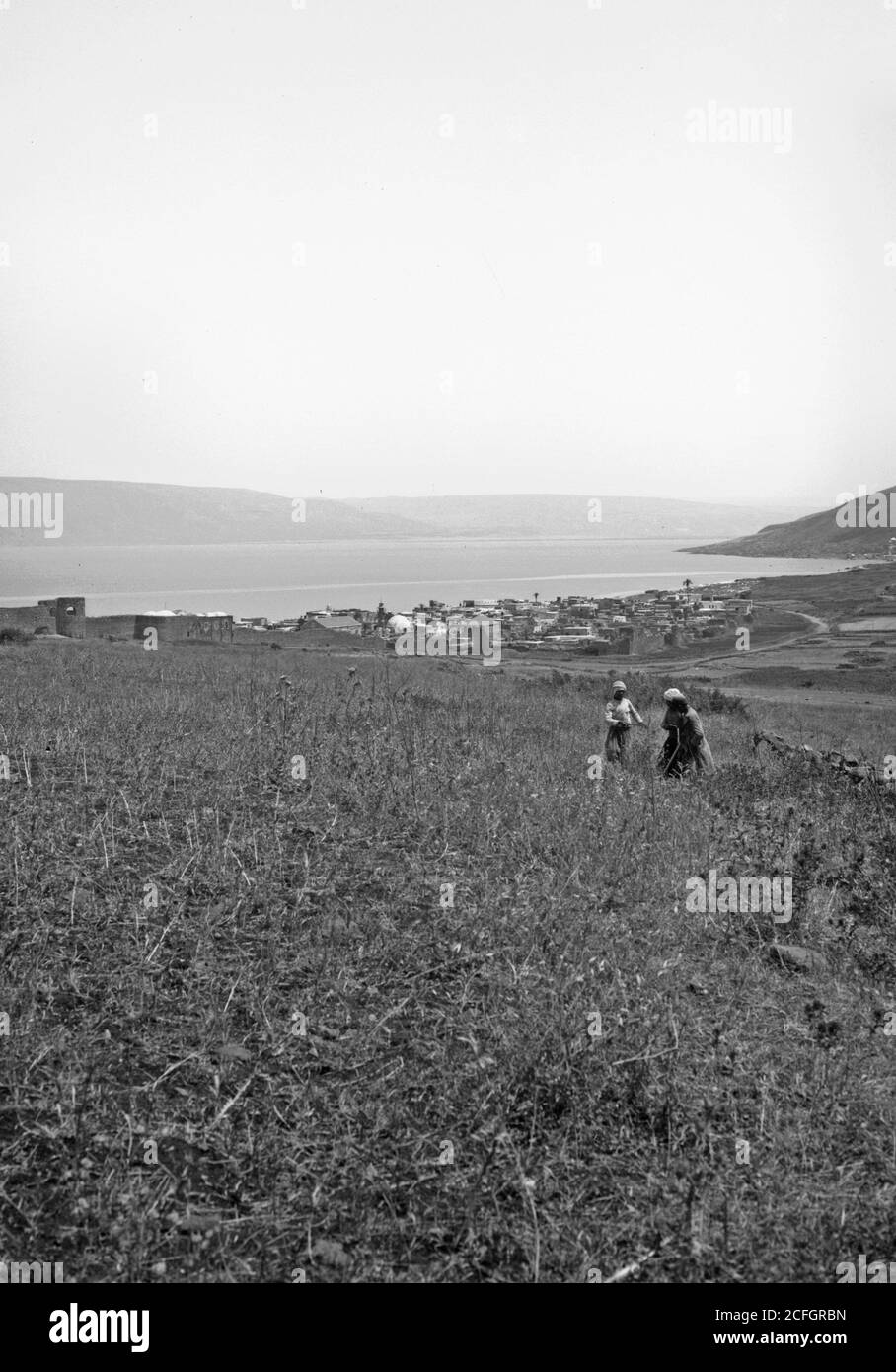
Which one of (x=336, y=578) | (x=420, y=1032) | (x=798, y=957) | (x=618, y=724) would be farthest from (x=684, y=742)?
(x=336, y=578)

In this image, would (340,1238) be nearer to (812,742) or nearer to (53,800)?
(53,800)

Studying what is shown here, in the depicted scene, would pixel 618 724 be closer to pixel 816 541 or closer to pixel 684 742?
pixel 684 742

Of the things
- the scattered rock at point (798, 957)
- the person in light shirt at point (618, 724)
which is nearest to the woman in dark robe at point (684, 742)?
the person in light shirt at point (618, 724)

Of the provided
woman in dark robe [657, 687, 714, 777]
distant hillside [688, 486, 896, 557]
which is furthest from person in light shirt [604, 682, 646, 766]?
distant hillside [688, 486, 896, 557]

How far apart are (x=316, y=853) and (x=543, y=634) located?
4002 cm

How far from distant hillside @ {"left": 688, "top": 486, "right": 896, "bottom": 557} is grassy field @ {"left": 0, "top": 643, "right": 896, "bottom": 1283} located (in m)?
98.4

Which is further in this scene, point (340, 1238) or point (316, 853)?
point (316, 853)

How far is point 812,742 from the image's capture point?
1875cm

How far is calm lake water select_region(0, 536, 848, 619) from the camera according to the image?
76625 millimetres

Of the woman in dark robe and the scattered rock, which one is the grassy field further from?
the woman in dark robe

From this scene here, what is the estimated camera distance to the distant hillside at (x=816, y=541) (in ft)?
373

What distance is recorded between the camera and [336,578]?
374 feet

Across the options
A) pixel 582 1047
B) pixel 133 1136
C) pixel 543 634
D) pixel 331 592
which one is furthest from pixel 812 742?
pixel 331 592

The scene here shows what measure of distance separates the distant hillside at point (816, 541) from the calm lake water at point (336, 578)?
3823 millimetres
